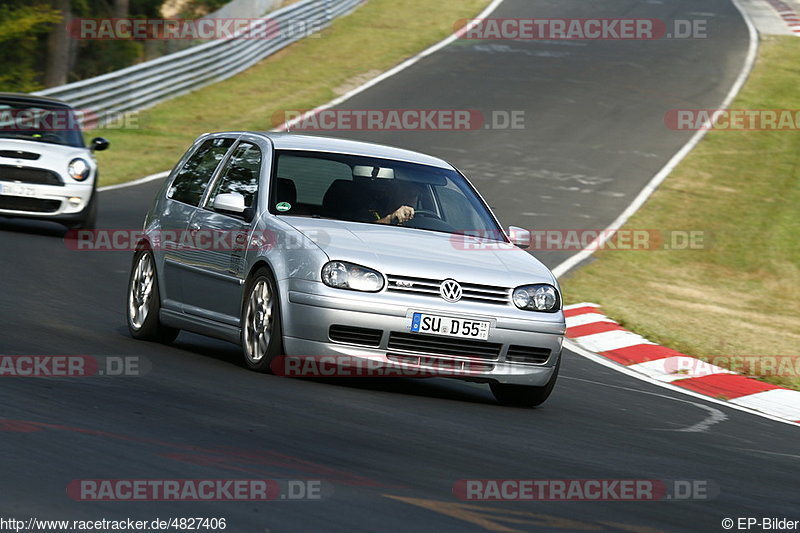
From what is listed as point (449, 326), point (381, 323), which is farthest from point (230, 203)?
point (449, 326)

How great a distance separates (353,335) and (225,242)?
1.40 m

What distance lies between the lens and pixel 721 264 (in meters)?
18.7

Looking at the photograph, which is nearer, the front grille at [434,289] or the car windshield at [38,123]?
the front grille at [434,289]

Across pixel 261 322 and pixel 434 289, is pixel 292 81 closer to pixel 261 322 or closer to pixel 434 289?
pixel 261 322

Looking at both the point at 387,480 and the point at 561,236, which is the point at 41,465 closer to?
the point at 387,480

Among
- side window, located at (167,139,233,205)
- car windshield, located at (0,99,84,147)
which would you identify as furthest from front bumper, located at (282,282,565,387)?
car windshield, located at (0,99,84,147)

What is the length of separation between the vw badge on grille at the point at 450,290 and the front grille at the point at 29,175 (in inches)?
362

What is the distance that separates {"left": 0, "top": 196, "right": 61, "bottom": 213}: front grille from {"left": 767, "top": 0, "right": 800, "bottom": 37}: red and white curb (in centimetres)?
2470

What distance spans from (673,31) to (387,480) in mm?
33247

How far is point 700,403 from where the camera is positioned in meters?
10.4

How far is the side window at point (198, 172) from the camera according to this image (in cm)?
1010

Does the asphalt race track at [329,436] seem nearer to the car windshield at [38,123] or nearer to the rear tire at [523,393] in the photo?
the rear tire at [523,393]

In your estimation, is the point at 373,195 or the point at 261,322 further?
the point at 373,195

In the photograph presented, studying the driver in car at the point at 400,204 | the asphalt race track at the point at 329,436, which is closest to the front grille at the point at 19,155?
the asphalt race track at the point at 329,436
